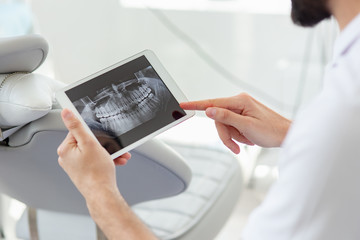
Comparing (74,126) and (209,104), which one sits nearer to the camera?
(74,126)

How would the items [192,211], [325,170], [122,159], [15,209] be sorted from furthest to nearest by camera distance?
1. [15,209]
2. [192,211]
3. [122,159]
4. [325,170]

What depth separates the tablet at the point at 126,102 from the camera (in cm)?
110

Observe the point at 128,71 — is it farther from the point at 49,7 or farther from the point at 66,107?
the point at 49,7

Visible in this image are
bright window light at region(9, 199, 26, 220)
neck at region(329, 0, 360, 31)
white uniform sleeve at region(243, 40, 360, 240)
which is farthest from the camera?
bright window light at region(9, 199, 26, 220)

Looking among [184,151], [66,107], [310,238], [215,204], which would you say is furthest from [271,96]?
[310,238]

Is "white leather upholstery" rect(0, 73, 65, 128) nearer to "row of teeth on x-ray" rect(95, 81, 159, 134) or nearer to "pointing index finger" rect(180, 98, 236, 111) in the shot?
"row of teeth on x-ray" rect(95, 81, 159, 134)

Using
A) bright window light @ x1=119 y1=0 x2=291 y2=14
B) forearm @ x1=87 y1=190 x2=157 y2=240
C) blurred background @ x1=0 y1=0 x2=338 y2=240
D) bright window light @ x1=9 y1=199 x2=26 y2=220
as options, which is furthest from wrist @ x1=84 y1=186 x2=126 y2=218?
bright window light @ x1=119 y1=0 x2=291 y2=14

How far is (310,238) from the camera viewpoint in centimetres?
74

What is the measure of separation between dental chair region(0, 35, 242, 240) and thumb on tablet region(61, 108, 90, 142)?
57 mm

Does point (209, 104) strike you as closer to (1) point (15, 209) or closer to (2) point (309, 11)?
(2) point (309, 11)

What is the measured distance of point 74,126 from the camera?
1.02 meters

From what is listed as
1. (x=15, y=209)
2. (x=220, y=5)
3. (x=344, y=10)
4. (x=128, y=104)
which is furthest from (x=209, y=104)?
(x=220, y=5)

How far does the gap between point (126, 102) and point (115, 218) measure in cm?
25

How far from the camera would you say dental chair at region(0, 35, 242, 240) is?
3.49ft
